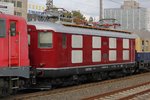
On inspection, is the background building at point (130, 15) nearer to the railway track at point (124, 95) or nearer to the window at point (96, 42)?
the window at point (96, 42)

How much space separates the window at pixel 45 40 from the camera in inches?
657

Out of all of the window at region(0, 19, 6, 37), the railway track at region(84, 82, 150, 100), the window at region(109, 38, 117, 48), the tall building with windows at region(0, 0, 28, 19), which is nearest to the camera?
the window at region(0, 19, 6, 37)

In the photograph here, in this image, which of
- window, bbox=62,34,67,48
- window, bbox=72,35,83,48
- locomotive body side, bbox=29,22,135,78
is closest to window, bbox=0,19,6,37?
locomotive body side, bbox=29,22,135,78

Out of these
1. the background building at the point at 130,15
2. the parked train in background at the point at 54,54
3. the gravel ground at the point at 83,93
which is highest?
the background building at the point at 130,15

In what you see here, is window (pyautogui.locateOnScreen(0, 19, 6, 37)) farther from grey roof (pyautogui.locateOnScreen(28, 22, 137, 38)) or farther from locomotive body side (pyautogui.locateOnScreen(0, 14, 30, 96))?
grey roof (pyautogui.locateOnScreen(28, 22, 137, 38))

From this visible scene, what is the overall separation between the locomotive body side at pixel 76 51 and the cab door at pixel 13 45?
2380mm

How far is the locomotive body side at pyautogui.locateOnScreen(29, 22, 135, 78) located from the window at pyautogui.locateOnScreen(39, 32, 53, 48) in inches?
1.7

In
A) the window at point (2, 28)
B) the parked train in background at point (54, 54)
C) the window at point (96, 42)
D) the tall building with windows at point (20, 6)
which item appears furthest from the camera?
the tall building with windows at point (20, 6)

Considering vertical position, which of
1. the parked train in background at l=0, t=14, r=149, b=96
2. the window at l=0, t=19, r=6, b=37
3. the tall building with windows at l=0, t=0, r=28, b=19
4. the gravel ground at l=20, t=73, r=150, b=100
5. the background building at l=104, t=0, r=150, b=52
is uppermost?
the tall building with windows at l=0, t=0, r=28, b=19

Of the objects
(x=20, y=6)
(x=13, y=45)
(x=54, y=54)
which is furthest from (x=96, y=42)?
(x=20, y=6)

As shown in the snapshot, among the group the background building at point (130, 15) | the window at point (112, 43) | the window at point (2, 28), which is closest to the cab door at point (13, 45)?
the window at point (2, 28)

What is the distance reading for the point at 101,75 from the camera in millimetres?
21828

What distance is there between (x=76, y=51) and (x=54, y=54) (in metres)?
1.91

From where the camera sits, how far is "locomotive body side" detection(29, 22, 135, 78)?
1658 cm
